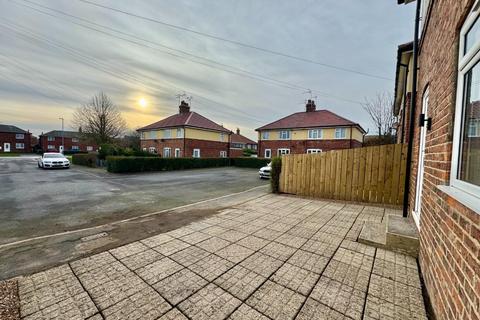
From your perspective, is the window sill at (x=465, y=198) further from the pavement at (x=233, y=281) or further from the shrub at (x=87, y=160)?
the shrub at (x=87, y=160)

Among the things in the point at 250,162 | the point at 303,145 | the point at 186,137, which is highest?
the point at 186,137

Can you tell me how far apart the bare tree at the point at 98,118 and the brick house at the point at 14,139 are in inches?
1766

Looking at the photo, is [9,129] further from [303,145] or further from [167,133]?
[303,145]

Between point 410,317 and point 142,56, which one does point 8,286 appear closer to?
point 410,317

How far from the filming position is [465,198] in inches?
52.5

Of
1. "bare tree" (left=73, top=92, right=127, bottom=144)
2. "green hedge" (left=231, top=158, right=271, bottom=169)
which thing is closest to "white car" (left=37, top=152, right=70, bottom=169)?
"bare tree" (left=73, top=92, right=127, bottom=144)

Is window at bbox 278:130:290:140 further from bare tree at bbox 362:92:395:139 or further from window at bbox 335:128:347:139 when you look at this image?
bare tree at bbox 362:92:395:139

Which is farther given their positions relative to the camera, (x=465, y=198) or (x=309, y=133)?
(x=309, y=133)

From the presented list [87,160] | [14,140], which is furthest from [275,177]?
[14,140]

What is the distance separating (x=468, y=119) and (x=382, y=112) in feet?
68.3

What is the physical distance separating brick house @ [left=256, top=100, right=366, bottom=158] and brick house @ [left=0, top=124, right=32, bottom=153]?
216ft

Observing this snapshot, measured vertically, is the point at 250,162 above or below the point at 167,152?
below

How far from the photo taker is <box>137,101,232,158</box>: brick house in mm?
24844

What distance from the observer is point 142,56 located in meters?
12.4
